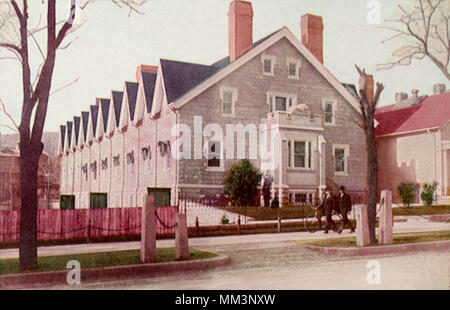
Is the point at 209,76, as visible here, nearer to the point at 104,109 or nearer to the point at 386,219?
the point at 104,109

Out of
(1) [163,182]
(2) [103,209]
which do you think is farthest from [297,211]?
(2) [103,209]

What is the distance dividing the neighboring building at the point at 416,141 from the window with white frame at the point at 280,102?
7.45 feet

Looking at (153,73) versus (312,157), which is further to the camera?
(312,157)

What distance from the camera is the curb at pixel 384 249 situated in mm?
9234

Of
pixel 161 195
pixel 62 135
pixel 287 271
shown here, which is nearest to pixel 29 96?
pixel 62 135

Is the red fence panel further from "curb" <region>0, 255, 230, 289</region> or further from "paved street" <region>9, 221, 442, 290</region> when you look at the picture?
"curb" <region>0, 255, 230, 289</region>

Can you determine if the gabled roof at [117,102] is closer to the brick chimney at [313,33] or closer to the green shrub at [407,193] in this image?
the brick chimney at [313,33]

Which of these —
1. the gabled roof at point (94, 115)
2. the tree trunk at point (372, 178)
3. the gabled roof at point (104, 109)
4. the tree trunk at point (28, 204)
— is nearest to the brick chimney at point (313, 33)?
the tree trunk at point (372, 178)

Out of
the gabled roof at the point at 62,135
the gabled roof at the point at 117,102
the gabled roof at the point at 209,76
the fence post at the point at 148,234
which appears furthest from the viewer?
the gabled roof at the point at 209,76

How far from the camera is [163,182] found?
30.5 feet

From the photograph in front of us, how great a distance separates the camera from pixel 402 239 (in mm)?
10445
